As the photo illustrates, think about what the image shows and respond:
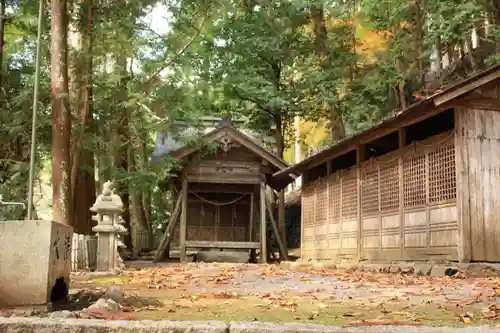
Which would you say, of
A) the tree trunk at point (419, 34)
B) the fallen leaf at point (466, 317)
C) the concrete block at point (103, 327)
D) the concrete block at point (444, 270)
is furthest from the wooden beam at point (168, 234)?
the concrete block at point (103, 327)

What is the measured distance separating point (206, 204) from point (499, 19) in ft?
47.4

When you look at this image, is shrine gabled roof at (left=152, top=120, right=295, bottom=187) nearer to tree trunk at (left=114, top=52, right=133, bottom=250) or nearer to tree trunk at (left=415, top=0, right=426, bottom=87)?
tree trunk at (left=114, top=52, right=133, bottom=250)

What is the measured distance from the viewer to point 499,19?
19000mm

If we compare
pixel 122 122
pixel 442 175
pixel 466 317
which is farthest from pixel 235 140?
pixel 466 317

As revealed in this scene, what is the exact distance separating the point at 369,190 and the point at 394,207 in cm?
161

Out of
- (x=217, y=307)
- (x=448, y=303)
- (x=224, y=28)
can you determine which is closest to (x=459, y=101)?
(x=448, y=303)

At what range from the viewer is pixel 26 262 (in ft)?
19.5

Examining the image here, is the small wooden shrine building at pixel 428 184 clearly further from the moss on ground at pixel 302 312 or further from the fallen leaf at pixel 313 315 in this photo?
the fallen leaf at pixel 313 315

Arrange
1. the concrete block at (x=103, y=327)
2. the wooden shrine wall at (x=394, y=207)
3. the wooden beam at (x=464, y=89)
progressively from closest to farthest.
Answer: the concrete block at (x=103, y=327) → the wooden beam at (x=464, y=89) → the wooden shrine wall at (x=394, y=207)

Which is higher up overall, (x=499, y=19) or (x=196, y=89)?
(x=499, y=19)

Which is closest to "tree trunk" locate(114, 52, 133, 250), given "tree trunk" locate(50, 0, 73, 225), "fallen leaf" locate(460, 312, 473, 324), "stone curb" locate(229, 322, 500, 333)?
"tree trunk" locate(50, 0, 73, 225)

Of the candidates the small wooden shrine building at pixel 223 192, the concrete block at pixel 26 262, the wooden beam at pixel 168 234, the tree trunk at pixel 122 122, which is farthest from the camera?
the wooden beam at pixel 168 234

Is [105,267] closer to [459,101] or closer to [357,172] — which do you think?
[357,172]

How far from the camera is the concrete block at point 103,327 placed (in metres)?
3.71
